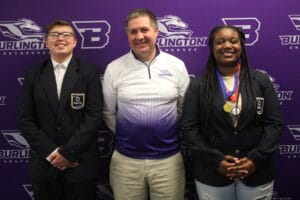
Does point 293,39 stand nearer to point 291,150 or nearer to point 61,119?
point 291,150

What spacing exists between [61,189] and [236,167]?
1111 millimetres

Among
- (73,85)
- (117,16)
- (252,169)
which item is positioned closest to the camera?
(252,169)

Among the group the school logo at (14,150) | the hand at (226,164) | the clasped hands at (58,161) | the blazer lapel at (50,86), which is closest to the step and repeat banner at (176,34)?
the school logo at (14,150)

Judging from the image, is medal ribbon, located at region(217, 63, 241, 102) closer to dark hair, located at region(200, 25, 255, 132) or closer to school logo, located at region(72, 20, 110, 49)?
dark hair, located at region(200, 25, 255, 132)

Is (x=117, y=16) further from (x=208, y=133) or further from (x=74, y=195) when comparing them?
(x=74, y=195)

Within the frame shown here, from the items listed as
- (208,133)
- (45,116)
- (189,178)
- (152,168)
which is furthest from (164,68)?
(189,178)

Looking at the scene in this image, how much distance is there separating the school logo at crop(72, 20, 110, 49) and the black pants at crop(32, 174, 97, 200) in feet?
3.23

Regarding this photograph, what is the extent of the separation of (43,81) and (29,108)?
190 mm

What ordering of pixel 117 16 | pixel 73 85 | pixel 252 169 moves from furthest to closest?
pixel 117 16 < pixel 73 85 < pixel 252 169

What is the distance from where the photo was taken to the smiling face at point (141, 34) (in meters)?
2.10

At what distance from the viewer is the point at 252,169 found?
1.93m

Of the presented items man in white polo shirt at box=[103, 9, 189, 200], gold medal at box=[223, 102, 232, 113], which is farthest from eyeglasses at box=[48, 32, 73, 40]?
gold medal at box=[223, 102, 232, 113]

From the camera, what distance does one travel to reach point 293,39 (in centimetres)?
252

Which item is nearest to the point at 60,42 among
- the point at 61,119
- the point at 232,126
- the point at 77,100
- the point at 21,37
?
the point at 77,100
